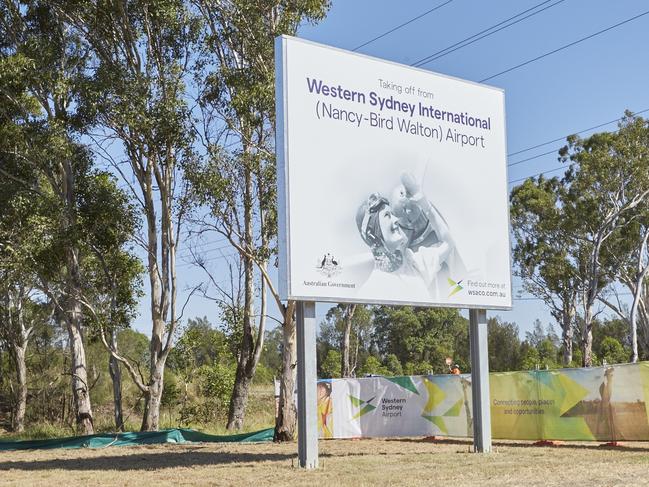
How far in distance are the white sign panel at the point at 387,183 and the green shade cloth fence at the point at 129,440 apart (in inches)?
397

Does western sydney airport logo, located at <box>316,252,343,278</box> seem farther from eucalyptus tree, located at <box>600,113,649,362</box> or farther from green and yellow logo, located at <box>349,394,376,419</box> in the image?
eucalyptus tree, located at <box>600,113,649,362</box>

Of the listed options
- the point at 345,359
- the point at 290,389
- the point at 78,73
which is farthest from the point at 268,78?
the point at 345,359

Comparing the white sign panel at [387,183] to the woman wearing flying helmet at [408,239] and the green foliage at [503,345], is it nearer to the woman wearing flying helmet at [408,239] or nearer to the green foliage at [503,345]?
the woman wearing flying helmet at [408,239]

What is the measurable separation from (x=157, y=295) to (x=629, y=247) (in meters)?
30.7

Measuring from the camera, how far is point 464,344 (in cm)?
9369

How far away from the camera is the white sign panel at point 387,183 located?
16.7 meters

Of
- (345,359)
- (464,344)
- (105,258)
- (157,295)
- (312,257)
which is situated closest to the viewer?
(312,257)

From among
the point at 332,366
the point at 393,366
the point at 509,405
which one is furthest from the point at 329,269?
the point at 393,366

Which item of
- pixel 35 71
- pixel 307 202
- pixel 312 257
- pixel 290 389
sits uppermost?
pixel 35 71

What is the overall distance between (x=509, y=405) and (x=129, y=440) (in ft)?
34.6

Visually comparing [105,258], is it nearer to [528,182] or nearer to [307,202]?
[307,202]

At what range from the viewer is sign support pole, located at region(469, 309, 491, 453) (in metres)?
18.8

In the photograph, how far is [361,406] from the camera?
2556cm

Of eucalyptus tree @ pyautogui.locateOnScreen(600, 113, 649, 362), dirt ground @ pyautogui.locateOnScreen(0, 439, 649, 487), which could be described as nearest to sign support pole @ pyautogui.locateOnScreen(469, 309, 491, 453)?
dirt ground @ pyautogui.locateOnScreen(0, 439, 649, 487)
